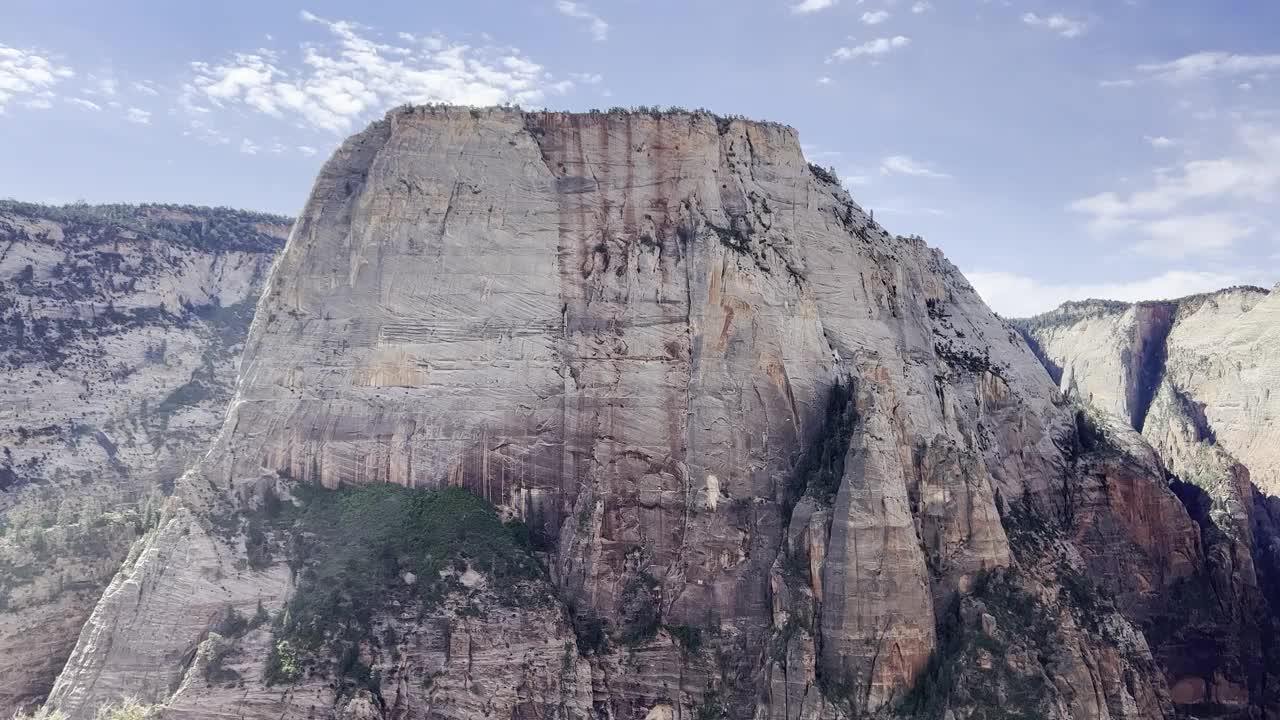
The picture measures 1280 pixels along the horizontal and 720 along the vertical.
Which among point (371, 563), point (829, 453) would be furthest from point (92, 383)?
point (829, 453)

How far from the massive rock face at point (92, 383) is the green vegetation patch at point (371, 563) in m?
11.0

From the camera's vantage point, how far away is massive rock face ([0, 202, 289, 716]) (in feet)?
210

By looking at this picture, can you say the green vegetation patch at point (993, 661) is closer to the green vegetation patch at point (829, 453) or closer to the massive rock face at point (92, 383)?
the green vegetation patch at point (829, 453)

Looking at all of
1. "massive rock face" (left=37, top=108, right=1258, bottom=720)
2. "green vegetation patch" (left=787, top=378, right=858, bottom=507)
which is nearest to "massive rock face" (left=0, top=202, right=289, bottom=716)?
"massive rock face" (left=37, top=108, right=1258, bottom=720)

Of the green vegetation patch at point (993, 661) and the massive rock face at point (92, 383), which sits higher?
the massive rock face at point (92, 383)

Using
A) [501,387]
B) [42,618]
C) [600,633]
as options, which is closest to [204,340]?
[42,618]

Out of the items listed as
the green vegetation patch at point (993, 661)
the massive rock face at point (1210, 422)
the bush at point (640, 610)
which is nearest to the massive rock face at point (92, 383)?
the bush at point (640, 610)

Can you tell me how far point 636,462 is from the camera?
59.9m

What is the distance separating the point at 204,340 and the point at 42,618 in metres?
36.0

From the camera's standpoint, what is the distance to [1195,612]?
2820 inches

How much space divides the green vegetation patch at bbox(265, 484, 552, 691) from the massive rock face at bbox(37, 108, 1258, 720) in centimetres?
43

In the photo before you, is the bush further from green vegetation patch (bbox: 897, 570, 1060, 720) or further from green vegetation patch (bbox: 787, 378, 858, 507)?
green vegetation patch (bbox: 897, 570, 1060, 720)

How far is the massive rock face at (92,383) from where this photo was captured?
6406 cm

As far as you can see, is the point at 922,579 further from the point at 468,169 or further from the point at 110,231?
the point at 110,231
